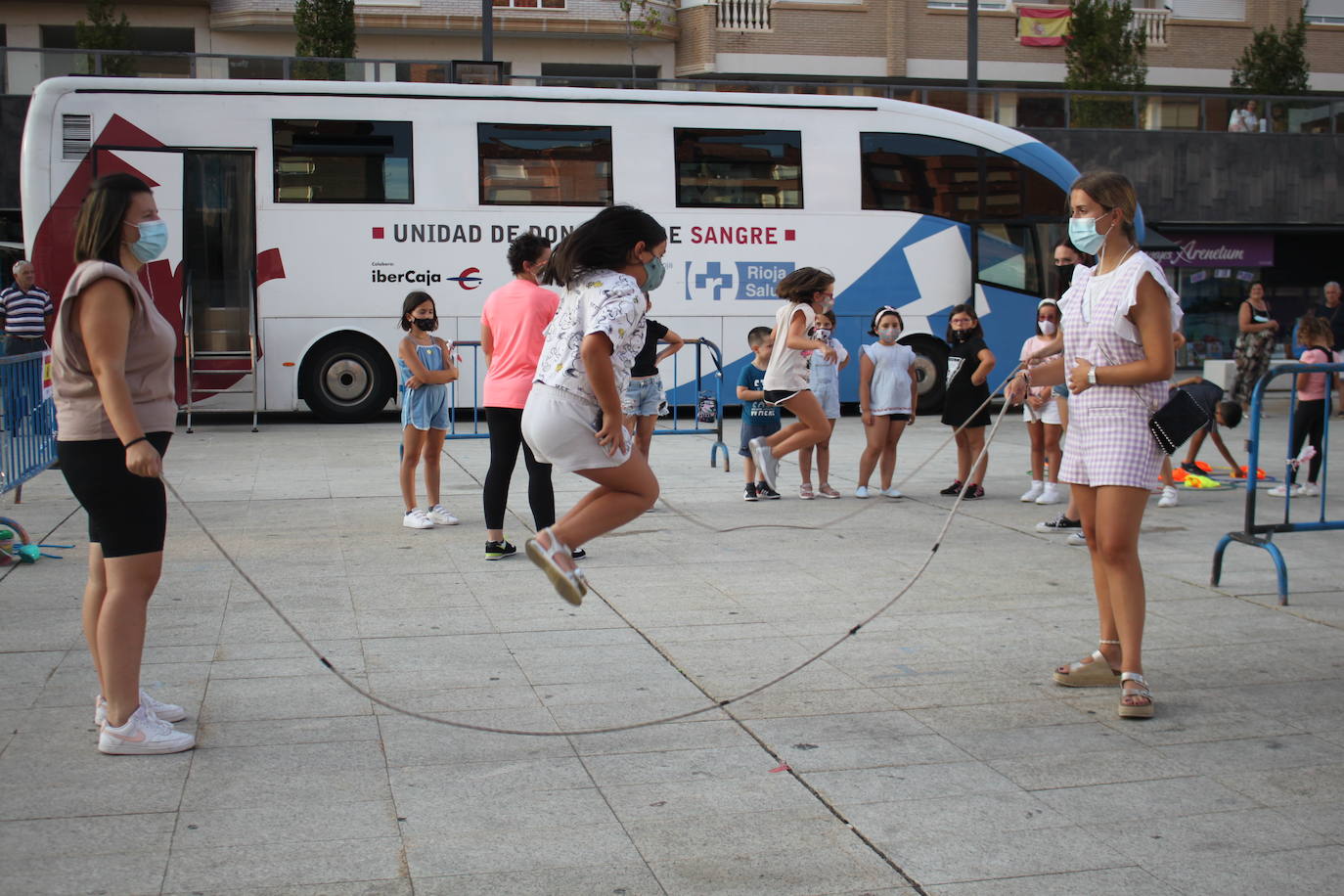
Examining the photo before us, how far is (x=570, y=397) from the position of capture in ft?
16.6

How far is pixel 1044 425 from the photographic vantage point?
10172 millimetres

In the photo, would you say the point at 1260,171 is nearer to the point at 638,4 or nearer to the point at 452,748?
the point at 638,4

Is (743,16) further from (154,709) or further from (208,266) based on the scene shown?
(154,709)

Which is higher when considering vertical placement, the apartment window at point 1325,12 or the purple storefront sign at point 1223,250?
the apartment window at point 1325,12

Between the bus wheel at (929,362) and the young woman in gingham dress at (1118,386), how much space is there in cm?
1324

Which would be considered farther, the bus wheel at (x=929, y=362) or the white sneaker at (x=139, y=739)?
the bus wheel at (x=929, y=362)

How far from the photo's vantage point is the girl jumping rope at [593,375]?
16.2ft

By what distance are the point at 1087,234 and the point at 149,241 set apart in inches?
129

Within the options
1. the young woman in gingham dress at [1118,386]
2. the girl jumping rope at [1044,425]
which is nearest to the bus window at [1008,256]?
the girl jumping rope at [1044,425]

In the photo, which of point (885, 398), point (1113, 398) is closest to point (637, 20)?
point (885, 398)

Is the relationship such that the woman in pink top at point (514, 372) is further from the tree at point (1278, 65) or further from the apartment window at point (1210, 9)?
the apartment window at point (1210, 9)

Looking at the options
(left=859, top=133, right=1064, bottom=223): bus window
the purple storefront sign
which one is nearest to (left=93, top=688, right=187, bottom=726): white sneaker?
(left=859, top=133, right=1064, bottom=223): bus window

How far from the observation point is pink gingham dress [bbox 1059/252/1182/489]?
490 centimetres

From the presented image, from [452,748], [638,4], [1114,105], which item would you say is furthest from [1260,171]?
[452,748]
